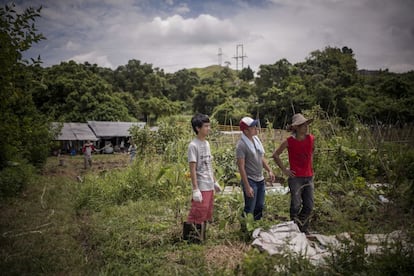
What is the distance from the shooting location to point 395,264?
2.20 m

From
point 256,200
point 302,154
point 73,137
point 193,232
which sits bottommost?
point 193,232

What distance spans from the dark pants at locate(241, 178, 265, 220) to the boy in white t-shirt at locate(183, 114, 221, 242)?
46cm

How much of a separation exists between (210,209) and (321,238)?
1319mm

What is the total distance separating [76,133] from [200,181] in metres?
23.5

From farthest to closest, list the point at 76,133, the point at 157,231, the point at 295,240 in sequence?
1. the point at 76,133
2. the point at 157,231
3. the point at 295,240

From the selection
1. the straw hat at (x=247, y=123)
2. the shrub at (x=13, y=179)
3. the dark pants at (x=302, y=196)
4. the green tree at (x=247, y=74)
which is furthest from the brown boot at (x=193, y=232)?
the green tree at (x=247, y=74)

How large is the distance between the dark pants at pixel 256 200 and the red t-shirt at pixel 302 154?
1.54 ft

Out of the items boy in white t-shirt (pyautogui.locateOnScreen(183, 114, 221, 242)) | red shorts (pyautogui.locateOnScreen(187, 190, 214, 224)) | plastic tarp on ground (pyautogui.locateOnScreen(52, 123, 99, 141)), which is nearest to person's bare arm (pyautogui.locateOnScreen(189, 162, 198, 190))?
boy in white t-shirt (pyautogui.locateOnScreen(183, 114, 221, 242))

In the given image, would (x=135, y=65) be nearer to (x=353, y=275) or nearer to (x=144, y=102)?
(x=144, y=102)

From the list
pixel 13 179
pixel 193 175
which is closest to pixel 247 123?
pixel 193 175

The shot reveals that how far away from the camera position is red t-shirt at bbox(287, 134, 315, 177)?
11.4 feet

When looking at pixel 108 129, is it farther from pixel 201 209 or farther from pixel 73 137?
pixel 201 209

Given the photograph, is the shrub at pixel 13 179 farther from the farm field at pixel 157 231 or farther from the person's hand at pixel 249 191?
the person's hand at pixel 249 191

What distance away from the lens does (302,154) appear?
3490mm
